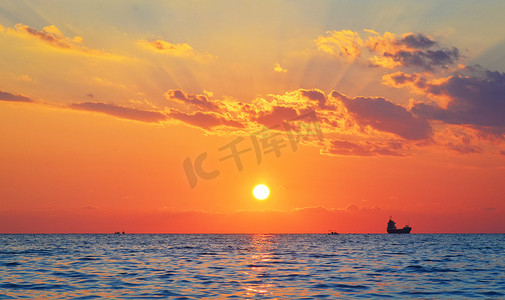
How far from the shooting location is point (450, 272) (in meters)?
46.3

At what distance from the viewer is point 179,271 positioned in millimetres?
45562

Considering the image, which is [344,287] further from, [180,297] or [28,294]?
[28,294]

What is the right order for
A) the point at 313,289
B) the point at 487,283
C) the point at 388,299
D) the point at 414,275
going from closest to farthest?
the point at 388,299, the point at 313,289, the point at 487,283, the point at 414,275

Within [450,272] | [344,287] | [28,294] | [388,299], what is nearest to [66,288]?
[28,294]

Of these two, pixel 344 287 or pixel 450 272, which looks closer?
pixel 344 287

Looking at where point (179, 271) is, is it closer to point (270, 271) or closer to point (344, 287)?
point (270, 271)

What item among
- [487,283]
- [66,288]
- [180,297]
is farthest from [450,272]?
[66,288]

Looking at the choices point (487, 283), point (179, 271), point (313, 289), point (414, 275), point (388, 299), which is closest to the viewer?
point (388, 299)

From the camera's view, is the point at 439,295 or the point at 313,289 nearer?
the point at 439,295

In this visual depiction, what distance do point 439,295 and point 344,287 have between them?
20.8ft

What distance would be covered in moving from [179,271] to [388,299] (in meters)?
22.5

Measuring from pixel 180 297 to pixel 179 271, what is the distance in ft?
55.4

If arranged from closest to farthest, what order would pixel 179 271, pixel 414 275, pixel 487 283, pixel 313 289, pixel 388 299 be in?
pixel 388 299, pixel 313 289, pixel 487 283, pixel 414 275, pixel 179 271

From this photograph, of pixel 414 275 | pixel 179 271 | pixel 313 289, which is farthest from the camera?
pixel 179 271
